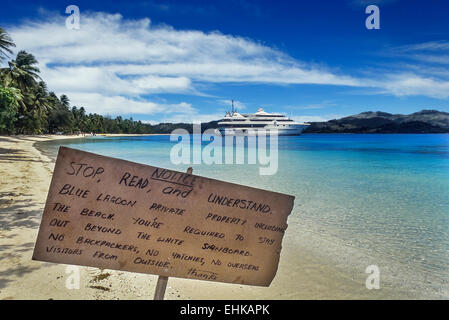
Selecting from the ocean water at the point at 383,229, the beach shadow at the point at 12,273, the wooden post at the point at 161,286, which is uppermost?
the wooden post at the point at 161,286

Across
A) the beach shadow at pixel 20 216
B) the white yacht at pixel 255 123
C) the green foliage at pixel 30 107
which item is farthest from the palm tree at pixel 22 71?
the white yacht at pixel 255 123

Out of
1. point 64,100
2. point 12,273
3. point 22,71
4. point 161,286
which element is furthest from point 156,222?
point 64,100

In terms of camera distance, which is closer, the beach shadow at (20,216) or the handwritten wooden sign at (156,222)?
the handwritten wooden sign at (156,222)

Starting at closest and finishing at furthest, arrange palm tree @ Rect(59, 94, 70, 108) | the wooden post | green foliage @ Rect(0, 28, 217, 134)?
the wooden post < green foliage @ Rect(0, 28, 217, 134) < palm tree @ Rect(59, 94, 70, 108)

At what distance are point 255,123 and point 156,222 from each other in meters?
103

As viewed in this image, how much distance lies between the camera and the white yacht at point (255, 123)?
340ft

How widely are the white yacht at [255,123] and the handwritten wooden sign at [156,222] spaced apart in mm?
101644

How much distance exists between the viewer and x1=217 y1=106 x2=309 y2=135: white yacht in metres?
104

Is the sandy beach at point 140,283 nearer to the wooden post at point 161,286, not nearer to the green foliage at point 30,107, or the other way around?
the wooden post at point 161,286

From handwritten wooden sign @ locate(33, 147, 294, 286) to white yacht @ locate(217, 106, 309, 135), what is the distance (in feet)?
333

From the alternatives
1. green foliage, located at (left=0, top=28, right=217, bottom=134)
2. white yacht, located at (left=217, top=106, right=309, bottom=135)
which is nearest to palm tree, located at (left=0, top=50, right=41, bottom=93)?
green foliage, located at (left=0, top=28, right=217, bottom=134)

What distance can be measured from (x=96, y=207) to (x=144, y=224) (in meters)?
0.28

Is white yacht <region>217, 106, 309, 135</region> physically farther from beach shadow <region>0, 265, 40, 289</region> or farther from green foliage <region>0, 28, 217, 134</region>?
beach shadow <region>0, 265, 40, 289</region>
